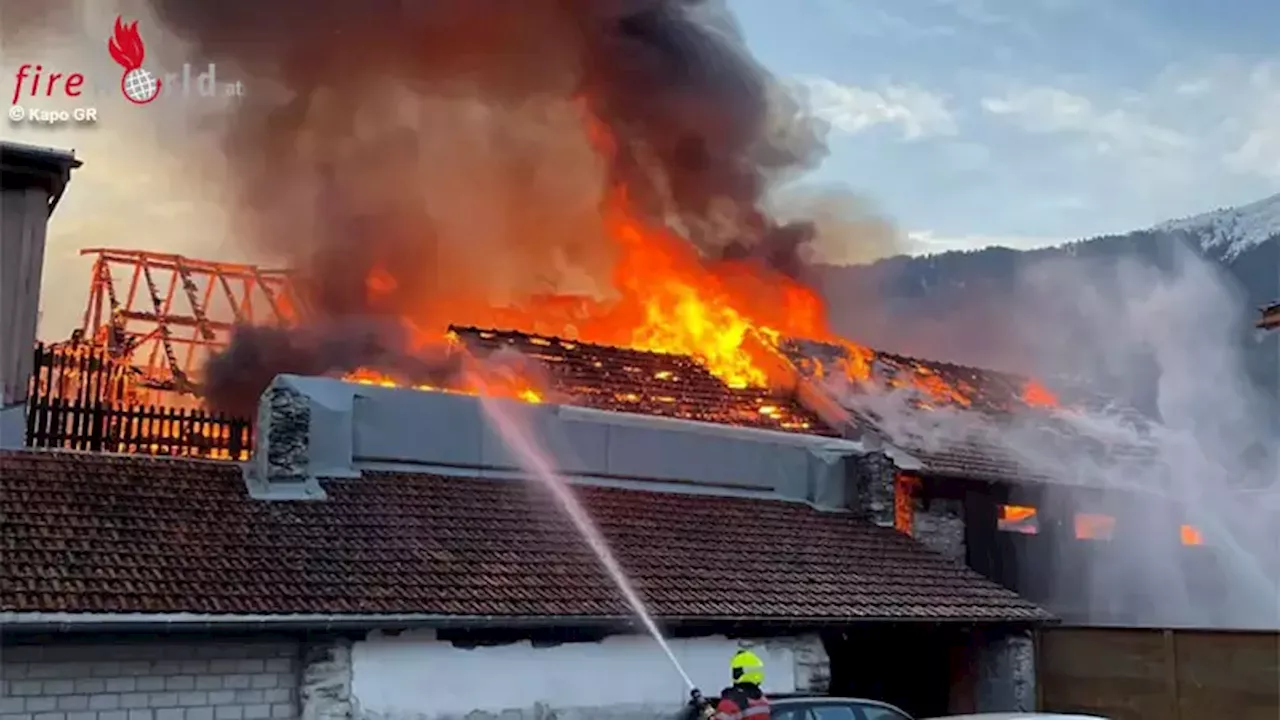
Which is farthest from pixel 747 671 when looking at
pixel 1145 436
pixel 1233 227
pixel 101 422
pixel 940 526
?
pixel 1233 227

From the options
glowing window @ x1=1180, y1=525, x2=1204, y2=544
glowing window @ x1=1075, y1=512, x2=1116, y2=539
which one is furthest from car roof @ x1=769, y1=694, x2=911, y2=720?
glowing window @ x1=1180, y1=525, x2=1204, y2=544

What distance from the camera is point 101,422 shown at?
1359cm

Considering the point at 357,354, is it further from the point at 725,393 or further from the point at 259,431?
the point at 725,393

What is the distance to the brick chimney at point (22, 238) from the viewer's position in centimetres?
1370

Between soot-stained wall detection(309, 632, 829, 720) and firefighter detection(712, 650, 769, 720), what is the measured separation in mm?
3325

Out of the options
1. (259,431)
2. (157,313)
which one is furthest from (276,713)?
(157,313)

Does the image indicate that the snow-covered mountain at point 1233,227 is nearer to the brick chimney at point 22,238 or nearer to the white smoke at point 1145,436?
the white smoke at point 1145,436

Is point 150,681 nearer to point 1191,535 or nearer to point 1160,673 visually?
point 1160,673

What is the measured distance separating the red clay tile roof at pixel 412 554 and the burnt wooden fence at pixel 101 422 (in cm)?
133

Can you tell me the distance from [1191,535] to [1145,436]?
280 cm

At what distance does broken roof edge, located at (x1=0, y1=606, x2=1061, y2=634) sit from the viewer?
31.8 feet

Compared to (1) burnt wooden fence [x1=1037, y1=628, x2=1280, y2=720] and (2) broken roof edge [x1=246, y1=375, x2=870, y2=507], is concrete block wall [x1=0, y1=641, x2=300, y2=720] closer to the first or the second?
(2) broken roof edge [x1=246, y1=375, x2=870, y2=507]

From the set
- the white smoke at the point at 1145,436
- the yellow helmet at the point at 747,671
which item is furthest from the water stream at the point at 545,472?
the white smoke at the point at 1145,436

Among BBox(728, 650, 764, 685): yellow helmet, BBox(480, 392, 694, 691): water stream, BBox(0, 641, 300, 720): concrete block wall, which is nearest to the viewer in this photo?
BBox(728, 650, 764, 685): yellow helmet
